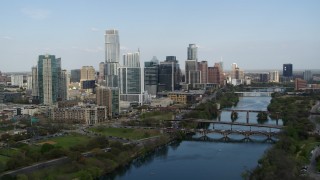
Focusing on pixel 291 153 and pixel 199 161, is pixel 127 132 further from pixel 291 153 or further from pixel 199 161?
pixel 291 153

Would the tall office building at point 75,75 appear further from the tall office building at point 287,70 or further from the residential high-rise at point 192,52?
the tall office building at point 287,70

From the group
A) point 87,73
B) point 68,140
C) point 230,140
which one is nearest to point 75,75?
point 87,73

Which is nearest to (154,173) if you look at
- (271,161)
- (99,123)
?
(271,161)

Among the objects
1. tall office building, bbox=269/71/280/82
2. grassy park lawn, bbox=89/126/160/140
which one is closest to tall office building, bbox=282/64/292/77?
tall office building, bbox=269/71/280/82

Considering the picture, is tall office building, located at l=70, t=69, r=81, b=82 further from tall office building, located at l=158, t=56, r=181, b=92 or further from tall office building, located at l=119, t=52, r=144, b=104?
tall office building, located at l=119, t=52, r=144, b=104

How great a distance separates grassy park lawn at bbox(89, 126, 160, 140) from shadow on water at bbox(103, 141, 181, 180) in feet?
3.61

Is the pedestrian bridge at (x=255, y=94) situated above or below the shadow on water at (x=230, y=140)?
above

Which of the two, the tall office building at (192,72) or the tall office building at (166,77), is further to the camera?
the tall office building at (192,72)

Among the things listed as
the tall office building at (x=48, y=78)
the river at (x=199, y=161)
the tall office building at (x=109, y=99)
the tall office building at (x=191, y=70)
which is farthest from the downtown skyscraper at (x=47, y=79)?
the tall office building at (x=191, y=70)

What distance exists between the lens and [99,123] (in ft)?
64.1

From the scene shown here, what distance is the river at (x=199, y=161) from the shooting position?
36.7 ft

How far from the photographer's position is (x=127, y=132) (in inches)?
659

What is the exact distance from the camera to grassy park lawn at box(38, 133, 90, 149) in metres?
14.0

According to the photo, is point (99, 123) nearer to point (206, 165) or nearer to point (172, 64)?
point (206, 165)
